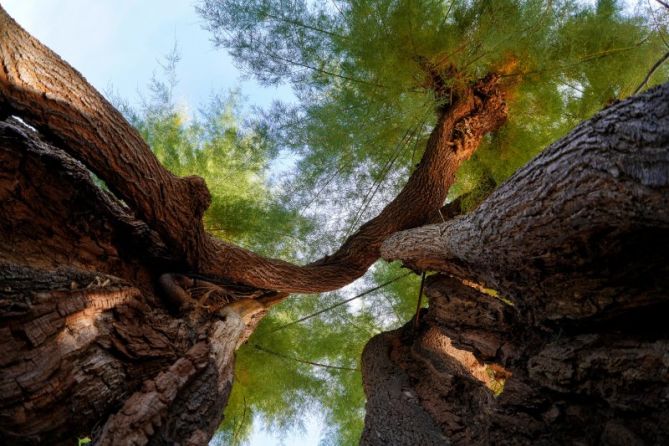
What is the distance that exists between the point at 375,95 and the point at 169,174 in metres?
1.71

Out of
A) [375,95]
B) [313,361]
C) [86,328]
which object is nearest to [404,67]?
[375,95]

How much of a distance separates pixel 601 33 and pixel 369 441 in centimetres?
311

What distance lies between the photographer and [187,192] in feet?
6.72

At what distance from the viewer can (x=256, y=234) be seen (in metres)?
3.39

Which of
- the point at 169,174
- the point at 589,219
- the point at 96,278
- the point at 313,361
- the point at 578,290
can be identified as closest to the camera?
the point at 589,219

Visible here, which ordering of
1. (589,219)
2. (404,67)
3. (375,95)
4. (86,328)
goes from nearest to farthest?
(589,219)
(86,328)
(404,67)
(375,95)

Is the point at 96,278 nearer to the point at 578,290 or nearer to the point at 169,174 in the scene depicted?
the point at 169,174

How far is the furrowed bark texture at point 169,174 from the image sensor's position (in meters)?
1.48

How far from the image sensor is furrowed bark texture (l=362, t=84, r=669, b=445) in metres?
0.98

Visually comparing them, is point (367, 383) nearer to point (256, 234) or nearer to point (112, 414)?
point (112, 414)

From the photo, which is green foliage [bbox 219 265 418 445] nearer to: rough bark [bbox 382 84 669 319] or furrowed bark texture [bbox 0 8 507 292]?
furrowed bark texture [bbox 0 8 507 292]

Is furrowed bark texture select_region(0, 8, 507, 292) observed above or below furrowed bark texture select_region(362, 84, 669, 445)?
above

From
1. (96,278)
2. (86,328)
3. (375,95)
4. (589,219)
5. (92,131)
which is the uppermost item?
(375,95)

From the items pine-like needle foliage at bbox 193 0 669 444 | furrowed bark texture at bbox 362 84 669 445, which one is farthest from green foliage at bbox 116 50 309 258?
furrowed bark texture at bbox 362 84 669 445
